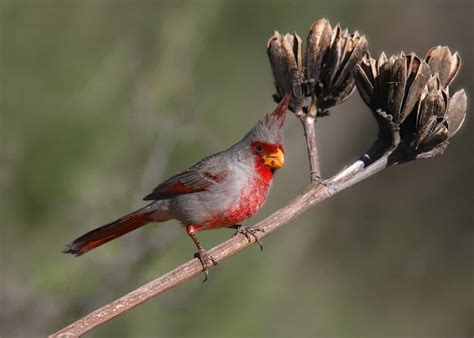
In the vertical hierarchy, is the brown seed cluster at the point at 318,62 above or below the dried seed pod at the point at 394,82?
above

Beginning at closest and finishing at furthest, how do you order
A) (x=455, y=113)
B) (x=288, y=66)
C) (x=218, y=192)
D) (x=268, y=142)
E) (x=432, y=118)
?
1. (x=432, y=118)
2. (x=455, y=113)
3. (x=288, y=66)
4. (x=268, y=142)
5. (x=218, y=192)

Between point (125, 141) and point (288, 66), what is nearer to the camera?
point (288, 66)

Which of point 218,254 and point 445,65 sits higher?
point 445,65

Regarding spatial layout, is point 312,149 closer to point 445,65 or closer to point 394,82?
point 394,82

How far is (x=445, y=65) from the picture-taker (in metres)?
2.69

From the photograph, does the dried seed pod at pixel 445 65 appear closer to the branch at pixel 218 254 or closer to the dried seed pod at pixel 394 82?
the dried seed pod at pixel 394 82

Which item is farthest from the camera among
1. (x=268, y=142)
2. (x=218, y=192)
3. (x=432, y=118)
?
(x=218, y=192)

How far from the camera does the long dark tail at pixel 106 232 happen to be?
9.71ft

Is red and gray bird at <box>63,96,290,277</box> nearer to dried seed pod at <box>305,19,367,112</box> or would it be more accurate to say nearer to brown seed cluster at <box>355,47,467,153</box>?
dried seed pod at <box>305,19,367,112</box>

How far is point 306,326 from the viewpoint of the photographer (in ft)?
23.0

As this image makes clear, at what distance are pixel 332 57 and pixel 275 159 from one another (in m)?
0.56

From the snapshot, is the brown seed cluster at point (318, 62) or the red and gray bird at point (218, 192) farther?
the red and gray bird at point (218, 192)

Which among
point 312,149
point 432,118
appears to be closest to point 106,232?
point 312,149

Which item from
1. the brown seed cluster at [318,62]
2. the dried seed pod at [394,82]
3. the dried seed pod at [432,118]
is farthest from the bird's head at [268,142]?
the dried seed pod at [432,118]
